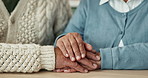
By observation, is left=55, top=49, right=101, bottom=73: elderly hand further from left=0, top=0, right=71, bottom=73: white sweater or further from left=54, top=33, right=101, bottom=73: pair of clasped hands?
left=0, top=0, right=71, bottom=73: white sweater

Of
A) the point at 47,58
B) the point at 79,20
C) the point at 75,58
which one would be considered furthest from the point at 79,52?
the point at 79,20

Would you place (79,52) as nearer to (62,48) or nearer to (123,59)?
(62,48)

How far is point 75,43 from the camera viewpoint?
3.49 ft

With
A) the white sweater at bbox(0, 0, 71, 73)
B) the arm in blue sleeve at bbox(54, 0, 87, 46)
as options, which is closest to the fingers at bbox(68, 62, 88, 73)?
the white sweater at bbox(0, 0, 71, 73)

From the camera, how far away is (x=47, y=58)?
0.98m

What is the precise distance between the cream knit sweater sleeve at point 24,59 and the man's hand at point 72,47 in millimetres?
87

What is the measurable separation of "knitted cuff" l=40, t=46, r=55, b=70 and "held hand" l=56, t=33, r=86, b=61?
0.06 meters

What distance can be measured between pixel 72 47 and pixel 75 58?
6 centimetres

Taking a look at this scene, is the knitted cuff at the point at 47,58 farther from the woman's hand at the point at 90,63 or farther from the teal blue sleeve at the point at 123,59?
the teal blue sleeve at the point at 123,59

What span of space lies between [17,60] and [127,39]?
0.57 m

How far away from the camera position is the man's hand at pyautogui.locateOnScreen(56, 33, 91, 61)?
102 centimetres

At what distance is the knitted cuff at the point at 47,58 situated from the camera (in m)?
0.98

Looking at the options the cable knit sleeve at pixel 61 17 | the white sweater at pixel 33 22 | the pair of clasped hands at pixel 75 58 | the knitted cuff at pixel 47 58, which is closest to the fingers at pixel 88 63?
the pair of clasped hands at pixel 75 58

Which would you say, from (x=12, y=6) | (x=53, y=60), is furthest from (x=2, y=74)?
(x=12, y=6)
